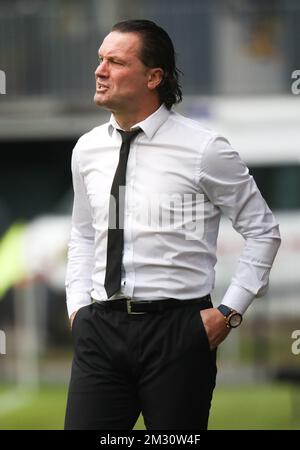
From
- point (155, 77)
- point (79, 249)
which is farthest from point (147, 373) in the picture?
point (155, 77)

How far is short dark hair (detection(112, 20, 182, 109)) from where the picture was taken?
5.23 metres

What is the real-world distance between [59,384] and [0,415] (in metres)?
2.98

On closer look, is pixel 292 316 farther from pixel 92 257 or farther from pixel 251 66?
pixel 92 257

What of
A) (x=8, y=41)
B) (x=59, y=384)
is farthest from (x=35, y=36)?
(x=59, y=384)

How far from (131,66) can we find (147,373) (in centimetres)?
114

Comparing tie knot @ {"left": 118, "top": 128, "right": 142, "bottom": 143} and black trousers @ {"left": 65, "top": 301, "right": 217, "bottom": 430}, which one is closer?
black trousers @ {"left": 65, "top": 301, "right": 217, "bottom": 430}

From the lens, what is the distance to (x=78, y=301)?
17.7 ft

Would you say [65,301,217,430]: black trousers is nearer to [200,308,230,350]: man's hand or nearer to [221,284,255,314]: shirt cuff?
[200,308,230,350]: man's hand

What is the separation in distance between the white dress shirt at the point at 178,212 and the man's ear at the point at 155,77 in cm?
10

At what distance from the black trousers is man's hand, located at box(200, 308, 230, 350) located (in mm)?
21

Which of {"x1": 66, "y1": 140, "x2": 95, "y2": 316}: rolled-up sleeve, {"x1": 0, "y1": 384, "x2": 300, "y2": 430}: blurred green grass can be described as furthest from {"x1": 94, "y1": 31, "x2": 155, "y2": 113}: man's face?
{"x1": 0, "y1": 384, "x2": 300, "y2": 430}: blurred green grass

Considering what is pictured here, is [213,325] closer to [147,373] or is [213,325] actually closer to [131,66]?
[147,373]

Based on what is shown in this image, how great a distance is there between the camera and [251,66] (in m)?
21.3

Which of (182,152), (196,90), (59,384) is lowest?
(59,384)
